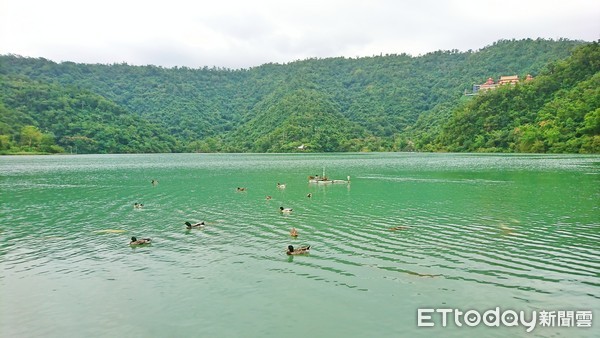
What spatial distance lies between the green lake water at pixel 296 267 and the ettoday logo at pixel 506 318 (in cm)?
22

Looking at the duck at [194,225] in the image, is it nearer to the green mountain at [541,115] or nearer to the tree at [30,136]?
the green mountain at [541,115]

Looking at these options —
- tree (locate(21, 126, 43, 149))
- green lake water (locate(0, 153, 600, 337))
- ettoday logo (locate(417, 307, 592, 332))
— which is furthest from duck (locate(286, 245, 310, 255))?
tree (locate(21, 126, 43, 149))

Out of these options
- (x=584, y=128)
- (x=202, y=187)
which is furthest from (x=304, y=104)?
(x=202, y=187)

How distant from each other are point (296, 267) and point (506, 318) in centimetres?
747

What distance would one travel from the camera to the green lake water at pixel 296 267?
12.2 meters

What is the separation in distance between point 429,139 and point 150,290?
15186 centimetres

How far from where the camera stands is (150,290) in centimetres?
1483

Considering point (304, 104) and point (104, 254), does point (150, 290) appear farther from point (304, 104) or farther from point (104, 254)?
point (304, 104)

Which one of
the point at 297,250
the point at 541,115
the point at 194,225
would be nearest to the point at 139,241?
the point at 194,225

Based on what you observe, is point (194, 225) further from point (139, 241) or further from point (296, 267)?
point (296, 267)

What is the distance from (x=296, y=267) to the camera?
56.0 ft

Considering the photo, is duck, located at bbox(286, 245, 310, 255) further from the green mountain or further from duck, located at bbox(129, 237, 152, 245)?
the green mountain

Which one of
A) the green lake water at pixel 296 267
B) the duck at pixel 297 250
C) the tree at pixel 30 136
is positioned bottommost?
the green lake water at pixel 296 267

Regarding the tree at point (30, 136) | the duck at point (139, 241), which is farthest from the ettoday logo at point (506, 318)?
the tree at point (30, 136)
